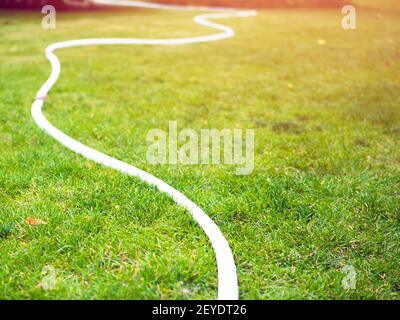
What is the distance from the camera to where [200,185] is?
10.5ft

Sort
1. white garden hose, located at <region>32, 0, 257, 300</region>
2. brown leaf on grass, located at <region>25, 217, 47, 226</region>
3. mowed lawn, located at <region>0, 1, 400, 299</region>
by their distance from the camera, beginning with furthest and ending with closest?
brown leaf on grass, located at <region>25, 217, 47, 226</region>, mowed lawn, located at <region>0, 1, 400, 299</region>, white garden hose, located at <region>32, 0, 257, 300</region>

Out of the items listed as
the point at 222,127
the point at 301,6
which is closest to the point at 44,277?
the point at 222,127

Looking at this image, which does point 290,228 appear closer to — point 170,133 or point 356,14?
point 170,133

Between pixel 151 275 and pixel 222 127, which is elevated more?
pixel 222 127

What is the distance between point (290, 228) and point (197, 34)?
7519 millimetres

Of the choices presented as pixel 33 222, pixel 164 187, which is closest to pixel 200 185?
pixel 164 187

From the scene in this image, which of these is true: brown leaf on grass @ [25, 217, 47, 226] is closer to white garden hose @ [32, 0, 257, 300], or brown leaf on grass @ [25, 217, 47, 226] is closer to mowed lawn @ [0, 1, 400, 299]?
mowed lawn @ [0, 1, 400, 299]

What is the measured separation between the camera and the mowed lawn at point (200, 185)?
231 cm

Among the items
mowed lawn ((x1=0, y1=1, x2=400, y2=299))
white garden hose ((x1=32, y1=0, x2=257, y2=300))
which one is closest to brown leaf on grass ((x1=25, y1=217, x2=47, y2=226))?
mowed lawn ((x1=0, y1=1, x2=400, y2=299))

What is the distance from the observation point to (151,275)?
228 centimetres

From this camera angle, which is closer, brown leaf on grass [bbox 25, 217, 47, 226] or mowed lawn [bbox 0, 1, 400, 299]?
mowed lawn [bbox 0, 1, 400, 299]

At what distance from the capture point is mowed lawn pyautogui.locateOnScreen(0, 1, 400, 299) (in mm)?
2314

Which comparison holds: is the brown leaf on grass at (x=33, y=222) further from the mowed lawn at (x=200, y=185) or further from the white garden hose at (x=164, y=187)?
the white garden hose at (x=164, y=187)
